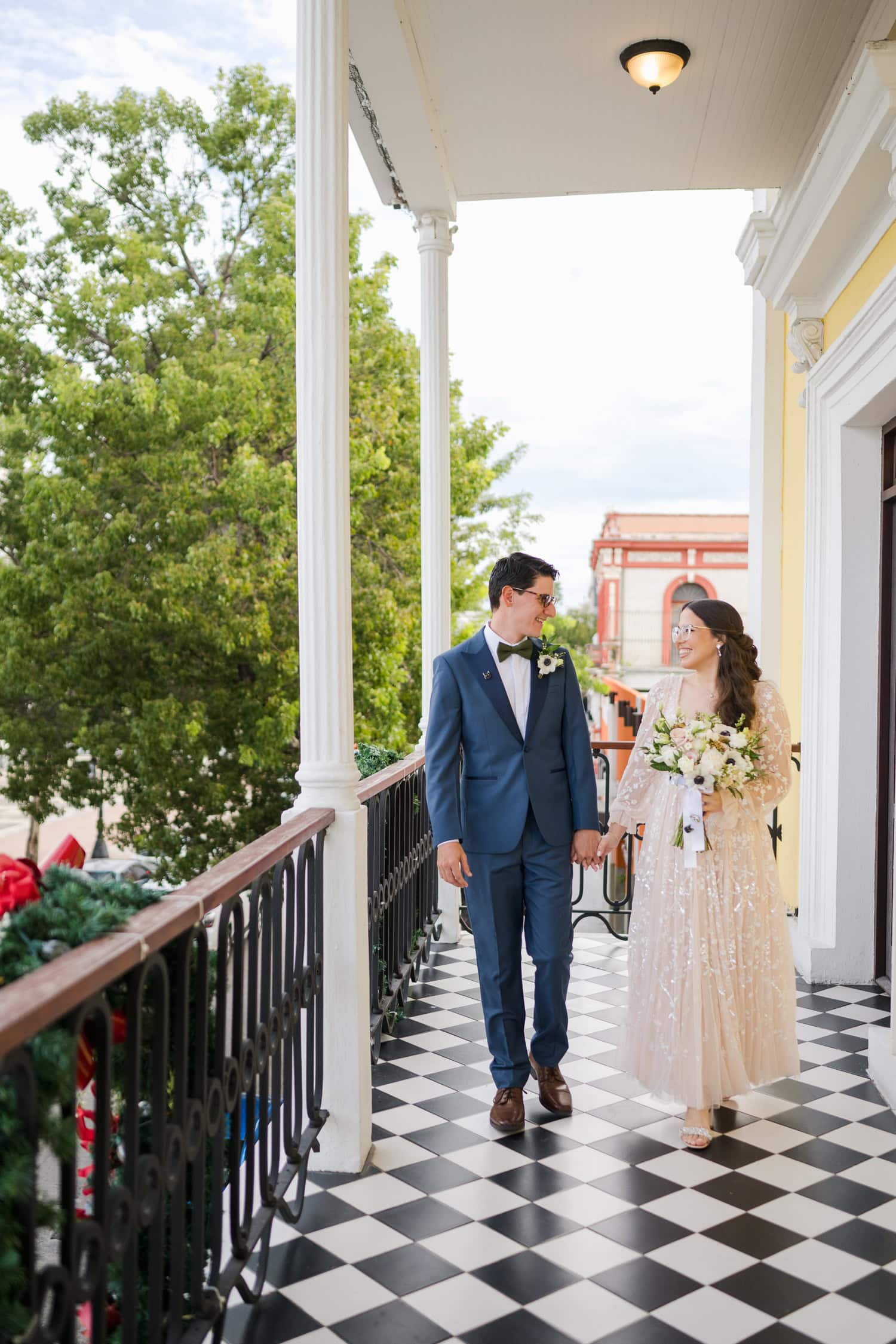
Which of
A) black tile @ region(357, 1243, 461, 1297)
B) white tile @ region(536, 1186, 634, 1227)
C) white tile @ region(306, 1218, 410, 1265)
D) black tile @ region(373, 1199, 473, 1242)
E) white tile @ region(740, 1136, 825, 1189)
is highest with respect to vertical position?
black tile @ region(357, 1243, 461, 1297)

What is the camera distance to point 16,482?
13883 millimetres

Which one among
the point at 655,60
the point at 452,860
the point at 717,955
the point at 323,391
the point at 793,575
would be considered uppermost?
the point at 655,60

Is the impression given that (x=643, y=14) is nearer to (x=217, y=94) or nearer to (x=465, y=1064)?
(x=465, y=1064)

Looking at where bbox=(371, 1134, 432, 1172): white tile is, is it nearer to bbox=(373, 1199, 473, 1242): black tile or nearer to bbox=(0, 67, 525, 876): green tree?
bbox=(373, 1199, 473, 1242): black tile

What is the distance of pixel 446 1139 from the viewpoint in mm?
3252

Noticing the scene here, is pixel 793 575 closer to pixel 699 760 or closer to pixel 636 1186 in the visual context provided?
pixel 699 760

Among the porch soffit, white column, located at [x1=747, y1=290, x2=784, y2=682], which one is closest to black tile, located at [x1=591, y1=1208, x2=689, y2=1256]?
the porch soffit

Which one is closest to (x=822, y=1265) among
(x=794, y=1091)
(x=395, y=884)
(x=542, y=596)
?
(x=794, y=1091)

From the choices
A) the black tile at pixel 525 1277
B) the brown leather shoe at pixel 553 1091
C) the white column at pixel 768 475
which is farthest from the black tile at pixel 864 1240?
the white column at pixel 768 475

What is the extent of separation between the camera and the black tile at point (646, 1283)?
7.82 ft

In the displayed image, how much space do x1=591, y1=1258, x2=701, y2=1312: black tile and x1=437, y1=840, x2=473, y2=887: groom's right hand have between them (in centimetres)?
112

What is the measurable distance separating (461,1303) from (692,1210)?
753 millimetres

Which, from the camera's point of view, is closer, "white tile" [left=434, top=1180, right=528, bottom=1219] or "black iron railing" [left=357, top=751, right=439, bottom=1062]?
"white tile" [left=434, top=1180, right=528, bottom=1219]

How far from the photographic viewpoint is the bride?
10.9 feet
